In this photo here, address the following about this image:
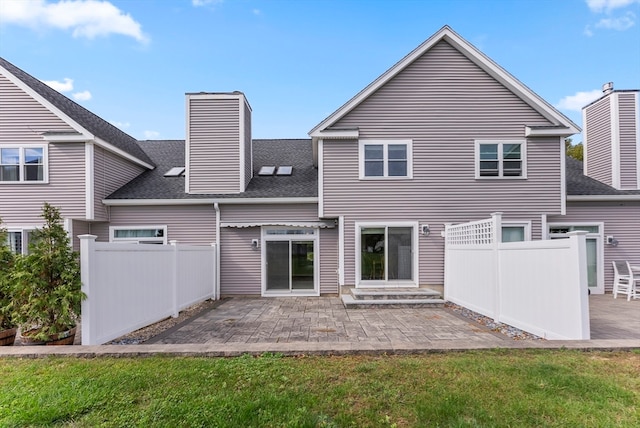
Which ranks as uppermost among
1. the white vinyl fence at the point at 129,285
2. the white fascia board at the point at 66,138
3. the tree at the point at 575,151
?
the tree at the point at 575,151

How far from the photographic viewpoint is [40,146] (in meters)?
10.5

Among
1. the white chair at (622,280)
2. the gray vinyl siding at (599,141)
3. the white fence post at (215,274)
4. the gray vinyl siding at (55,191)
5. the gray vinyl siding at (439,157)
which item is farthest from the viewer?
the gray vinyl siding at (599,141)

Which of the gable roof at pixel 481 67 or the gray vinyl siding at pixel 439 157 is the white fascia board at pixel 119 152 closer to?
the gable roof at pixel 481 67

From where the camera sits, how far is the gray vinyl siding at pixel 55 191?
10375 mm

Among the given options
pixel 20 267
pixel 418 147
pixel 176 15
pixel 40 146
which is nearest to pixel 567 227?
pixel 418 147

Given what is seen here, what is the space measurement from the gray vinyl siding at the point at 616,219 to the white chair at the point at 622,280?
414 millimetres

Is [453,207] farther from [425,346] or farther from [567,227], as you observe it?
[425,346]

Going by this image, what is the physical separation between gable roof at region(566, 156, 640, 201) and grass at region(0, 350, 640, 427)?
28.1 feet

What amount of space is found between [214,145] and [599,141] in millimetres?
14408

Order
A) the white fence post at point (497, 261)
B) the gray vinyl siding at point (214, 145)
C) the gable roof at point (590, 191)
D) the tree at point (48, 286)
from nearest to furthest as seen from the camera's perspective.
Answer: the tree at point (48, 286)
the white fence post at point (497, 261)
the gable roof at point (590, 191)
the gray vinyl siding at point (214, 145)

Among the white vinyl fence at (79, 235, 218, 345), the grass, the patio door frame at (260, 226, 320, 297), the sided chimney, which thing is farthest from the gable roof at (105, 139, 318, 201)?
the grass

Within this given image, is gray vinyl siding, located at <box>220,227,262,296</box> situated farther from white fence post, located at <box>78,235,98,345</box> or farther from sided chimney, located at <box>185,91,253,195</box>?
white fence post, located at <box>78,235,98,345</box>

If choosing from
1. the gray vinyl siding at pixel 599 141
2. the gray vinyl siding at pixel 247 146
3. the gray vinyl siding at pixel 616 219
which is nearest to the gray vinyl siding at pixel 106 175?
the gray vinyl siding at pixel 247 146

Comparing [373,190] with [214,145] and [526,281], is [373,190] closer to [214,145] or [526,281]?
[526,281]
